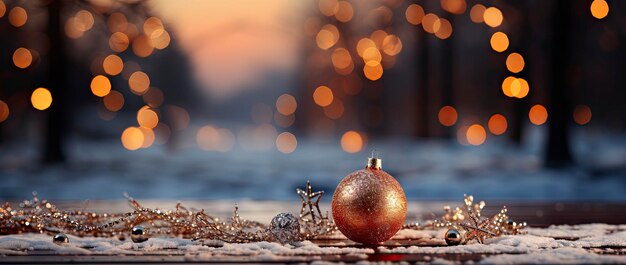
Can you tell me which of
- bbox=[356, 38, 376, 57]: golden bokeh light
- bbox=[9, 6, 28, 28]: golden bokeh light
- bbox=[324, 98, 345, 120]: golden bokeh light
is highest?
bbox=[324, 98, 345, 120]: golden bokeh light

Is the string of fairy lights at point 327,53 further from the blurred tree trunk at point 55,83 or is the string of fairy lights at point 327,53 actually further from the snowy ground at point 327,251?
the snowy ground at point 327,251

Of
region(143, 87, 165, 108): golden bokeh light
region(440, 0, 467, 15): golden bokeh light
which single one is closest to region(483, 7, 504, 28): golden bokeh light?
region(440, 0, 467, 15): golden bokeh light

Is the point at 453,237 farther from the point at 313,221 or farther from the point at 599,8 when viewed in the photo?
the point at 599,8

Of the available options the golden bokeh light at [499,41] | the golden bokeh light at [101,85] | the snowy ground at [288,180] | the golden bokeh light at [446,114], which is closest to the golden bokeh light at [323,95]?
the golden bokeh light at [101,85]

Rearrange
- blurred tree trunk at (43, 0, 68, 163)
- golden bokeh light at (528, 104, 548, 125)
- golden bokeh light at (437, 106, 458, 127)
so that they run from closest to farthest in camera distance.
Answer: blurred tree trunk at (43, 0, 68, 163), golden bokeh light at (437, 106, 458, 127), golden bokeh light at (528, 104, 548, 125)

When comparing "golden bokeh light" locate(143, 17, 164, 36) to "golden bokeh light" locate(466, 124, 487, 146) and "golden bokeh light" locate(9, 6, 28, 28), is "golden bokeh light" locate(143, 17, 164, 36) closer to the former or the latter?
"golden bokeh light" locate(9, 6, 28, 28)

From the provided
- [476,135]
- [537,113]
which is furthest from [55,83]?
[476,135]

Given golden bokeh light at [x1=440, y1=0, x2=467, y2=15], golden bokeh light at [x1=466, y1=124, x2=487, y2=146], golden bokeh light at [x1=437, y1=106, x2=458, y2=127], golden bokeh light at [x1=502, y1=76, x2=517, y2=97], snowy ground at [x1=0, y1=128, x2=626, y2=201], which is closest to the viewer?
snowy ground at [x1=0, y1=128, x2=626, y2=201]
